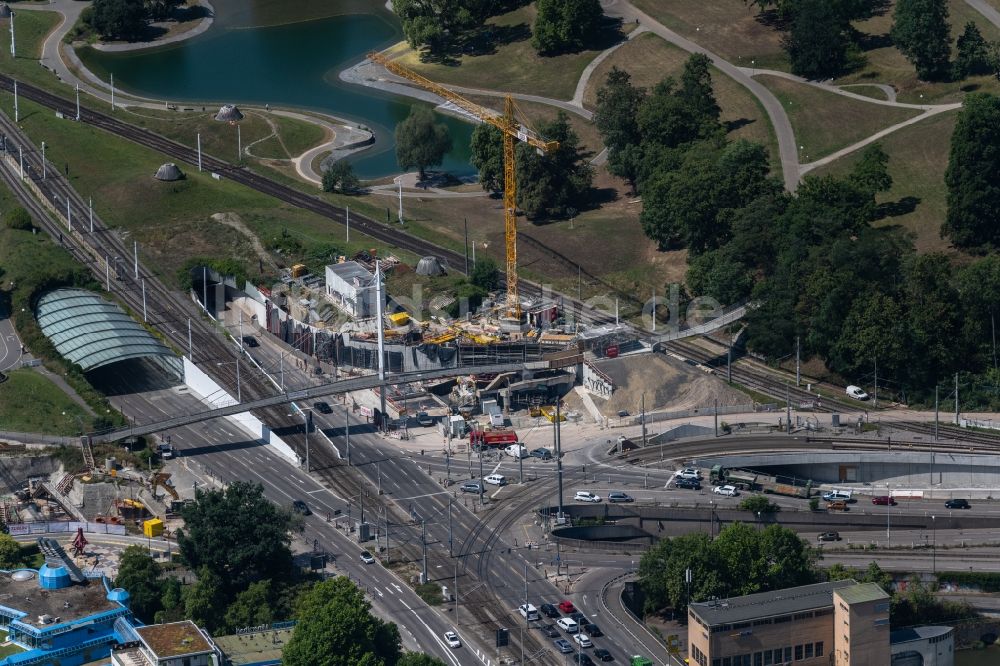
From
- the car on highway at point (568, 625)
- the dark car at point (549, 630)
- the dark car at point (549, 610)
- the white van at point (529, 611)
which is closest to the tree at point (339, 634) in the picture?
the white van at point (529, 611)

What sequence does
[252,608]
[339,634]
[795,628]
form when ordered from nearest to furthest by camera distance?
1. [339,634]
2. [795,628]
3. [252,608]

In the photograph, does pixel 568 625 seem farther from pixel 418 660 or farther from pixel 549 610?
pixel 418 660

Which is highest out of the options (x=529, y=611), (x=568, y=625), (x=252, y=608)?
(x=568, y=625)

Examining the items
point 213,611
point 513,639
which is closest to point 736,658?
point 513,639

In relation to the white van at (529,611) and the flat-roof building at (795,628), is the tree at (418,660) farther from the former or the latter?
the flat-roof building at (795,628)

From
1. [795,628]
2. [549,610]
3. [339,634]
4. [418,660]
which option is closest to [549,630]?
[549,610]

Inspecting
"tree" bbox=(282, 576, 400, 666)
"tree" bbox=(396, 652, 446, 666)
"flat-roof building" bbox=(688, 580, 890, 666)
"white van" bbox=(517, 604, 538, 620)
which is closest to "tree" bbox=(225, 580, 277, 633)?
"tree" bbox=(282, 576, 400, 666)

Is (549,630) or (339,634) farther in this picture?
(549,630)

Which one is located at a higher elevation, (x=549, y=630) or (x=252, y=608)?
(x=252, y=608)
